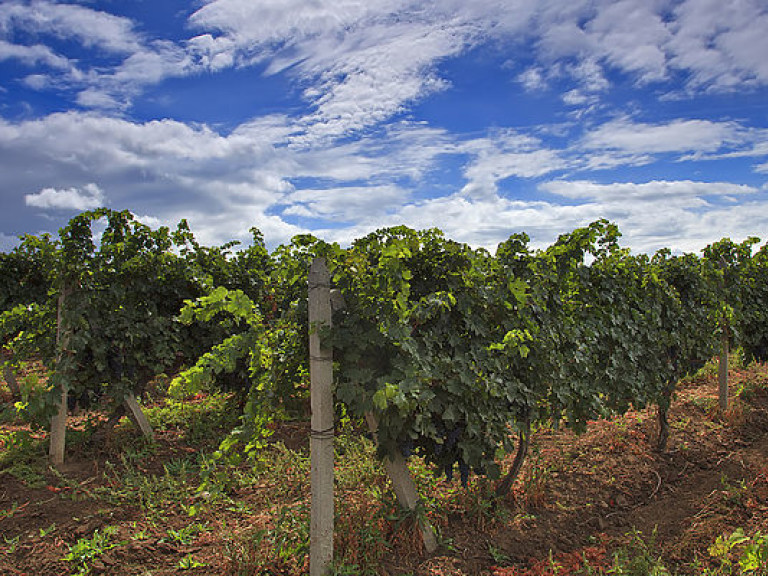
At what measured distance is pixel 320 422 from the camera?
11.1 ft

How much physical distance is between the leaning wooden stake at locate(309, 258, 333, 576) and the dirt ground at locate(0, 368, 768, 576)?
18.2 inches

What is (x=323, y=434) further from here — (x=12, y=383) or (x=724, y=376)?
(x=12, y=383)

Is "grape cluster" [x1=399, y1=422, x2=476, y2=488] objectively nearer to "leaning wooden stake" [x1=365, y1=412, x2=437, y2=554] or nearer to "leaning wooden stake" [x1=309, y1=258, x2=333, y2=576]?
"leaning wooden stake" [x1=365, y1=412, x2=437, y2=554]

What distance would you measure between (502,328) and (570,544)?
77.7 inches

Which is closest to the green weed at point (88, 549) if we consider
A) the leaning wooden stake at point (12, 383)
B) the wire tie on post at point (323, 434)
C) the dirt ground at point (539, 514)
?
the dirt ground at point (539, 514)

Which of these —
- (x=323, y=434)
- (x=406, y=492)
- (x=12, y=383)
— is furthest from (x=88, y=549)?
(x=12, y=383)

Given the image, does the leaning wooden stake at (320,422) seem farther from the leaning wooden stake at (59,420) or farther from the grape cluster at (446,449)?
the leaning wooden stake at (59,420)

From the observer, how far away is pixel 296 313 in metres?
3.71

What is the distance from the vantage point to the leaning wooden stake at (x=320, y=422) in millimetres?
3355

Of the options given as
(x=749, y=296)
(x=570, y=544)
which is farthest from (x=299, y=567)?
(x=749, y=296)

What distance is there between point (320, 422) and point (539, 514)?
8.73 ft

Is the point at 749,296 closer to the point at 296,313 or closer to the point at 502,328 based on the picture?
the point at 502,328

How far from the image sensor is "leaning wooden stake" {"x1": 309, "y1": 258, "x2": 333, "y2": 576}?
3355 mm

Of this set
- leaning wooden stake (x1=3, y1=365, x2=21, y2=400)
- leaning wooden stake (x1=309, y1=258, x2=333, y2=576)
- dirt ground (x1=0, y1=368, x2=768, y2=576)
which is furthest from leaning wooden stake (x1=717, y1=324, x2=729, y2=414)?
leaning wooden stake (x1=3, y1=365, x2=21, y2=400)
